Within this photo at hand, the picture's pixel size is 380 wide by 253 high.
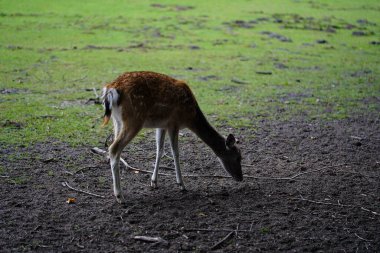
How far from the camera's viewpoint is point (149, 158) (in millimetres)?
6746

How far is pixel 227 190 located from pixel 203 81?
6.03m

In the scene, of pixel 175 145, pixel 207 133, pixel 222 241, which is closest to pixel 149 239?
pixel 222 241

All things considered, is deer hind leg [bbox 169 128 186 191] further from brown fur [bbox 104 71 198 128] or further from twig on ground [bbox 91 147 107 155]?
twig on ground [bbox 91 147 107 155]

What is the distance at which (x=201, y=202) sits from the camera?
5395 millimetres

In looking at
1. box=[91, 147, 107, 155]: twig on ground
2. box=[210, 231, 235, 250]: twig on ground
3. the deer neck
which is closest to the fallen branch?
box=[210, 231, 235, 250]: twig on ground

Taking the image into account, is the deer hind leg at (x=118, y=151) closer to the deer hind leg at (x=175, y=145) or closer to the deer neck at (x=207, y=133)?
the deer hind leg at (x=175, y=145)

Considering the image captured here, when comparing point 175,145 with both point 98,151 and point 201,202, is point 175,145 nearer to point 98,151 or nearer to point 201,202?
point 201,202

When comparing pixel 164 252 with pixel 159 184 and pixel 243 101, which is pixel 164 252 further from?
pixel 243 101

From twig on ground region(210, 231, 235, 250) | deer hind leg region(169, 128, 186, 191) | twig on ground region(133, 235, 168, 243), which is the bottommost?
twig on ground region(210, 231, 235, 250)

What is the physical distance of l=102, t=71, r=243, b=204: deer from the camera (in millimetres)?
5246

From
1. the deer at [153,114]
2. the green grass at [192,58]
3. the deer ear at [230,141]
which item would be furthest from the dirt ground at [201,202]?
the green grass at [192,58]

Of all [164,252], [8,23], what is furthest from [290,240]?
[8,23]

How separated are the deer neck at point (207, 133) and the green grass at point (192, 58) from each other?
6.72 ft

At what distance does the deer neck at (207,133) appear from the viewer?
587 centimetres
